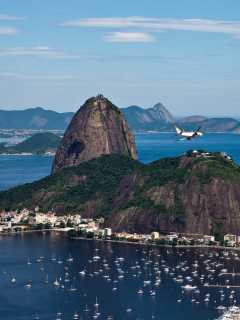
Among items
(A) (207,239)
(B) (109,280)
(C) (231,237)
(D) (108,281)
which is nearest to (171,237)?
(A) (207,239)

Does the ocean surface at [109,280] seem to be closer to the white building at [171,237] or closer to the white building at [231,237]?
the white building at [171,237]

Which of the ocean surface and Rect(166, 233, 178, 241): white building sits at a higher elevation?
Rect(166, 233, 178, 241): white building

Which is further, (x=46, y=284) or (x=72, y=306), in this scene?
(x=46, y=284)

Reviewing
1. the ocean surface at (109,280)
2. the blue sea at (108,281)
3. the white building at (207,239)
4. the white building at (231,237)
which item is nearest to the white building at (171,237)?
the ocean surface at (109,280)

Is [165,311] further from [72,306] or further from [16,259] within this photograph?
[16,259]

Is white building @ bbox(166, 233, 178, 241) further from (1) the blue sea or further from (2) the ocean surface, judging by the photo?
(1) the blue sea

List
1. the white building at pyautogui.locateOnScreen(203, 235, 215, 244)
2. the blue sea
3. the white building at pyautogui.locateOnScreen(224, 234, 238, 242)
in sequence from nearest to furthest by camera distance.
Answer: the blue sea → the white building at pyautogui.locateOnScreen(203, 235, 215, 244) → the white building at pyautogui.locateOnScreen(224, 234, 238, 242)

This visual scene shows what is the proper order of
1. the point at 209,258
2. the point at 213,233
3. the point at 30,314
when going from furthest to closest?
1. the point at 213,233
2. the point at 209,258
3. the point at 30,314

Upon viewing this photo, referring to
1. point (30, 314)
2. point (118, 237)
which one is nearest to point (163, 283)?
point (30, 314)

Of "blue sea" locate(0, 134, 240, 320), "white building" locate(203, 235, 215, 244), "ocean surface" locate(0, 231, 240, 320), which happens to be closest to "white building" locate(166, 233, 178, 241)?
"ocean surface" locate(0, 231, 240, 320)
